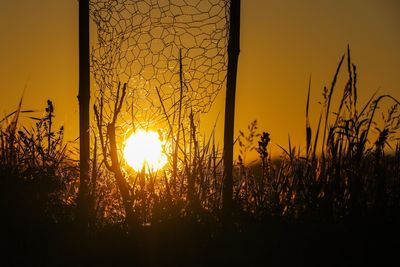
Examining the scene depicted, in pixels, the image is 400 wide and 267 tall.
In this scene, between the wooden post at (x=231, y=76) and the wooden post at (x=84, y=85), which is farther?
the wooden post at (x=84, y=85)

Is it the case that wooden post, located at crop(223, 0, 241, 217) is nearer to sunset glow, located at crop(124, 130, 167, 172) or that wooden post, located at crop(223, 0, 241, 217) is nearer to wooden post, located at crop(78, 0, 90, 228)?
sunset glow, located at crop(124, 130, 167, 172)

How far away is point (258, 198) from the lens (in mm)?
4375

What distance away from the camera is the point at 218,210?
434cm

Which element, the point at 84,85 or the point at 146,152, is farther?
the point at 84,85

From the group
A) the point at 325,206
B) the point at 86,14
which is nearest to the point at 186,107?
the point at 86,14

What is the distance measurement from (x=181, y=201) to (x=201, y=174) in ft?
0.70

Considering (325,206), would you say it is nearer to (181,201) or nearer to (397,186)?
(397,186)

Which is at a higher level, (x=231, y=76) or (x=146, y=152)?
(x=231, y=76)

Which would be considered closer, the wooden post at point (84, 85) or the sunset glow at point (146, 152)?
the sunset glow at point (146, 152)

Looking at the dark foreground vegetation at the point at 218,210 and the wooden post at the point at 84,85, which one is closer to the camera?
the dark foreground vegetation at the point at 218,210

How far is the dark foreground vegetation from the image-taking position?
388 centimetres

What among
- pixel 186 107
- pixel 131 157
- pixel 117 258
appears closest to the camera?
pixel 117 258

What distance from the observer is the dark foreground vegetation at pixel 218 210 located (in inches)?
153

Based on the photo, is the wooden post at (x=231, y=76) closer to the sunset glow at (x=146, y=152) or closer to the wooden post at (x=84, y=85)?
the sunset glow at (x=146, y=152)
